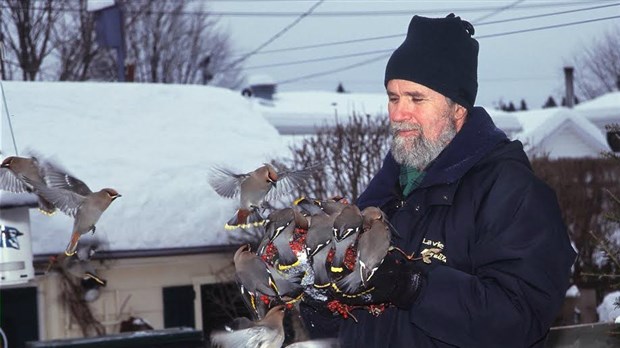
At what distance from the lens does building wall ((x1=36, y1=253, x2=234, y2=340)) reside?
12914 mm

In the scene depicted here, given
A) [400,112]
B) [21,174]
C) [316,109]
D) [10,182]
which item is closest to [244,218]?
[21,174]

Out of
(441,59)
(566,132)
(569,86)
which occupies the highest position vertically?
(569,86)

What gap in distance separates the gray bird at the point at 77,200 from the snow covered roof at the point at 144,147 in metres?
6.41

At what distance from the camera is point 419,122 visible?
360 centimetres

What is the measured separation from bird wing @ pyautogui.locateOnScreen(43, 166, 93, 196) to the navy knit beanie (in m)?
2.62

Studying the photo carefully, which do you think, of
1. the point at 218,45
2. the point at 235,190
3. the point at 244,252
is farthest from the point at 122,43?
the point at 218,45

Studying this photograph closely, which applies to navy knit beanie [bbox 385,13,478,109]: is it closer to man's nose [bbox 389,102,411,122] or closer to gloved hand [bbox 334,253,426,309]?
man's nose [bbox 389,102,411,122]

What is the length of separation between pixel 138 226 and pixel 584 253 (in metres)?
7.90

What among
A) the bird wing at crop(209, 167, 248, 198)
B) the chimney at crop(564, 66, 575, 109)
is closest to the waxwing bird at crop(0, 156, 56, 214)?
the bird wing at crop(209, 167, 248, 198)

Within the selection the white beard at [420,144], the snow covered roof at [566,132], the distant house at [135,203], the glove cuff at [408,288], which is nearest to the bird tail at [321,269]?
the glove cuff at [408,288]

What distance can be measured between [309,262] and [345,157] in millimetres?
10527

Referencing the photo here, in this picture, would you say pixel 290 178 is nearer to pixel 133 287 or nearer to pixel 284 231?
pixel 284 231

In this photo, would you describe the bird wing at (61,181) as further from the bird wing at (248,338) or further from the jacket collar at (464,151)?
the jacket collar at (464,151)

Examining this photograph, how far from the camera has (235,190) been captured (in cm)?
568
